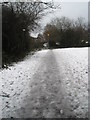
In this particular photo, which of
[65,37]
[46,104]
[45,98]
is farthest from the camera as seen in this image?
[65,37]

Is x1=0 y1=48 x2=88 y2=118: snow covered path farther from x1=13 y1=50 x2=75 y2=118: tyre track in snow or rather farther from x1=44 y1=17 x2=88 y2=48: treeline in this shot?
x1=44 y1=17 x2=88 y2=48: treeline

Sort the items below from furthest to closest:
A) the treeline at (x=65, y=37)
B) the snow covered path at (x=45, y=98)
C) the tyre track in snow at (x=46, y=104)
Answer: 1. the treeline at (x=65, y=37)
2. the snow covered path at (x=45, y=98)
3. the tyre track in snow at (x=46, y=104)

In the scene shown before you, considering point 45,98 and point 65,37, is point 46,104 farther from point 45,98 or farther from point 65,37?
point 65,37

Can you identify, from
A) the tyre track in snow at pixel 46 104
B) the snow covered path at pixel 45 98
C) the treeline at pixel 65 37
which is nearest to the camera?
the tyre track in snow at pixel 46 104

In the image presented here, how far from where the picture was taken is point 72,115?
21.5 feet

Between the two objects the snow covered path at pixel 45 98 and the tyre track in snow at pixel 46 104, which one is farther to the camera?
the snow covered path at pixel 45 98

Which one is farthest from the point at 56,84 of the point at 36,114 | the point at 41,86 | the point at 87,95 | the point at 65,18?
the point at 65,18

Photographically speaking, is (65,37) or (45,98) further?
(65,37)

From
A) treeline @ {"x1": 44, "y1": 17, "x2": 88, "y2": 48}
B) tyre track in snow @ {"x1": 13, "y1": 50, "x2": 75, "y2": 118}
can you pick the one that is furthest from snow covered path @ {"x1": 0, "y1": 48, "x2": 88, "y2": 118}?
treeline @ {"x1": 44, "y1": 17, "x2": 88, "y2": 48}

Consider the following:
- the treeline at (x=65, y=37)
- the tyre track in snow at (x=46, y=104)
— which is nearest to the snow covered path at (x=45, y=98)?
the tyre track in snow at (x=46, y=104)

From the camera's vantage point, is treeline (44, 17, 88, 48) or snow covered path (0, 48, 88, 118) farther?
treeline (44, 17, 88, 48)

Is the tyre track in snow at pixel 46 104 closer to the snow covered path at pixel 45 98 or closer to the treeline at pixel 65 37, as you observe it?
the snow covered path at pixel 45 98

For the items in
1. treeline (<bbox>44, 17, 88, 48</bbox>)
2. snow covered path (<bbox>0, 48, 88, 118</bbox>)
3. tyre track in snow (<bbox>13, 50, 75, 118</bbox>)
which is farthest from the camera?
treeline (<bbox>44, 17, 88, 48</bbox>)

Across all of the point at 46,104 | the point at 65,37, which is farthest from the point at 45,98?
the point at 65,37
